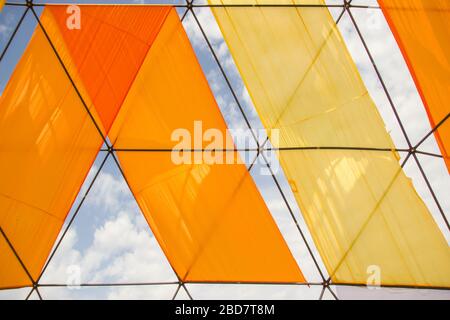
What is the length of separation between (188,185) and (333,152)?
3.77 metres

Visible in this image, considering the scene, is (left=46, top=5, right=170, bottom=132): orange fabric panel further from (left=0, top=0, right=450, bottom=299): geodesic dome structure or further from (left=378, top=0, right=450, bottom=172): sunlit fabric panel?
(left=378, top=0, right=450, bottom=172): sunlit fabric panel

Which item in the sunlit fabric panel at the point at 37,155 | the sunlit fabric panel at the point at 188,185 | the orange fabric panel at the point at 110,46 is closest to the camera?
the sunlit fabric panel at the point at 37,155

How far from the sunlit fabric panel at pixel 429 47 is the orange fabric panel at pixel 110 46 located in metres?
5.86

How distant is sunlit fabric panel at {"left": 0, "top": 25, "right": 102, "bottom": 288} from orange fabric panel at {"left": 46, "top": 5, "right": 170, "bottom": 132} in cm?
42

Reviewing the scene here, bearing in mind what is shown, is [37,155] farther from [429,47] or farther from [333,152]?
[429,47]

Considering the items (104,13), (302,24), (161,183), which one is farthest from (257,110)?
(104,13)

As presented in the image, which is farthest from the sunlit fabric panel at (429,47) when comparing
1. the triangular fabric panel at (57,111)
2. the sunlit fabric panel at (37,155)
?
the sunlit fabric panel at (37,155)

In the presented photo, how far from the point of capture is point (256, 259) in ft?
31.1

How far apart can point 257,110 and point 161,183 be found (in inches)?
124

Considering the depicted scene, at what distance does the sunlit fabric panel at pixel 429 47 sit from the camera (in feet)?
27.6

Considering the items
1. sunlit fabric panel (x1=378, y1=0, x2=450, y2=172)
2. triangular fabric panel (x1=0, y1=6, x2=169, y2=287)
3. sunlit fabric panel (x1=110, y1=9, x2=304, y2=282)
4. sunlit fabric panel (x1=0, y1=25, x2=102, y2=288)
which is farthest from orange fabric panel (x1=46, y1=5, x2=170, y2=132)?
sunlit fabric panel (x1=378, y1=0, x2=450, y2=172)

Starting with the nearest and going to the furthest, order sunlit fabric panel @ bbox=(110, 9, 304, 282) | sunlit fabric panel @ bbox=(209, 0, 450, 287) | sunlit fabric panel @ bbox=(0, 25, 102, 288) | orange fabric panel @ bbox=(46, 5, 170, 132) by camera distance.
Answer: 1. sunlit fabric panel @ bbox=(209, 0, 450, 287)
2. sunlit fabric panel @ bbox=(0, 25, 102, 288)
3. sunlit fabric panel @ bbox=(110, 9, 304, 282)
4. orange fabric panel @ bbox=(46, 5, 170, 132)

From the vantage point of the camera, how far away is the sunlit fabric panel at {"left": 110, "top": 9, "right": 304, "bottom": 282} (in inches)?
376

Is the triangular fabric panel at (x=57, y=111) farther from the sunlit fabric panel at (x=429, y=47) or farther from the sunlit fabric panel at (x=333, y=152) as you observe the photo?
the sunlit fabric panel at (x=429, y=47)
